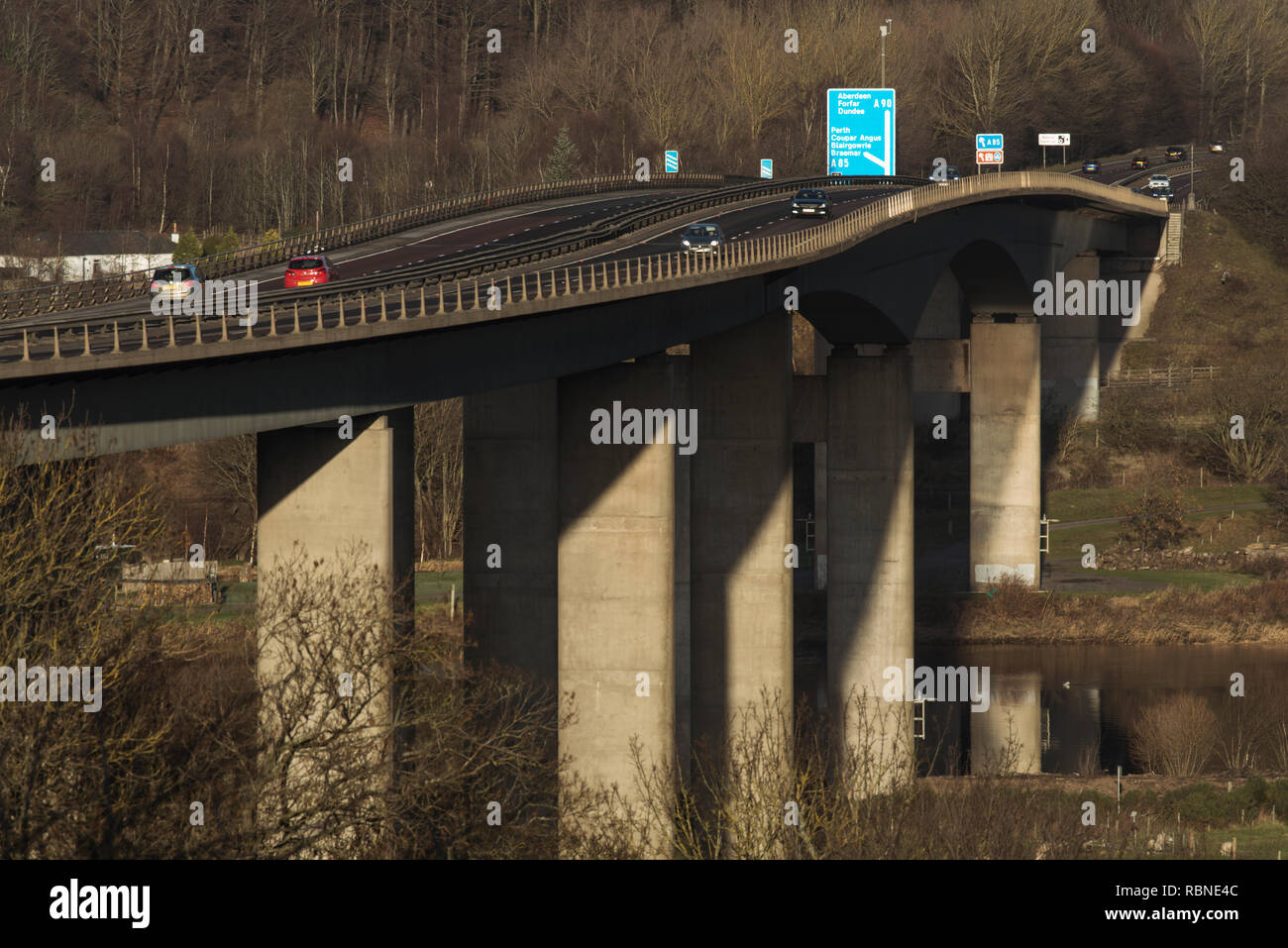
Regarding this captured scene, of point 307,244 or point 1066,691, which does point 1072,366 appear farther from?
point 307,244

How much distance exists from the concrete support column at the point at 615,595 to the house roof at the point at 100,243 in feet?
A: 264

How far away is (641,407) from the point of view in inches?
1965

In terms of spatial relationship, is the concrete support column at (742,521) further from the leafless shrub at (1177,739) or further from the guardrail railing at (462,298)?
the leafless shrub at (1177,739)

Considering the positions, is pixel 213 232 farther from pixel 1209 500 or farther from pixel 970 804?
pixel 970 804

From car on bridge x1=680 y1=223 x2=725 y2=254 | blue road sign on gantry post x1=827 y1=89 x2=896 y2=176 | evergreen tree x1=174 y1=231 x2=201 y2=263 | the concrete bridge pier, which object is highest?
blue road sign on gantry post x1=827 y1=89 x2=896 y2=176

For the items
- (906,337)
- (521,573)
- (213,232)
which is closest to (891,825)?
(521,573)

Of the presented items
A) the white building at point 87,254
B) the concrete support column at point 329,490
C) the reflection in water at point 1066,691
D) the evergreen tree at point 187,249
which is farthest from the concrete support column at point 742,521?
the white building at point 87,254

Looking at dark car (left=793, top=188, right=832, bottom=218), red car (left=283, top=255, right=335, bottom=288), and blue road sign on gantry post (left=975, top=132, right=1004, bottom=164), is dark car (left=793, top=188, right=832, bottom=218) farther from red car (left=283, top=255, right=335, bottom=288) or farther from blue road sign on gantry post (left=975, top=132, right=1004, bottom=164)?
blue road sign on gantry post (left=975, top=132, right=1004, bottom=164)

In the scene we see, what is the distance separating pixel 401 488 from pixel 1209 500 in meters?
68.8

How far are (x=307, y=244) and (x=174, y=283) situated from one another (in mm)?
15374

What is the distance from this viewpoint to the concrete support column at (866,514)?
2736 inches

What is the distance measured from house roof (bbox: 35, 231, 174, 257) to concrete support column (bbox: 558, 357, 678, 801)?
80.5m

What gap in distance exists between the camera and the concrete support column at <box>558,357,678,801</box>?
49.0 metres

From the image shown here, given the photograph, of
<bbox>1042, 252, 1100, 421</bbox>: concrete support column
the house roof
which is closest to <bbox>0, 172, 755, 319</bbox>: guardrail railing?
<bbox>1042, 252, 1100, 421</bbox>: concrete support column
